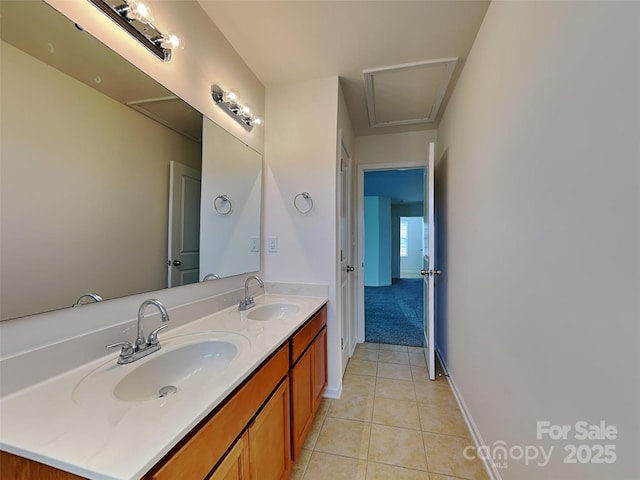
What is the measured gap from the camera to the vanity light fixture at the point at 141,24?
100 centimetres

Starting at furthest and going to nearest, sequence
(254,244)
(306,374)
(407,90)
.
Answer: (407,90) < (254,244) < (306,374)

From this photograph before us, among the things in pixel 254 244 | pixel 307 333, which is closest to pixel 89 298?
pixel 307 333

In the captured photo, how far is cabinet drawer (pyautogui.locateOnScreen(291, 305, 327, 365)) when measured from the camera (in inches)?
53.9

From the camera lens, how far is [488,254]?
1.45 m

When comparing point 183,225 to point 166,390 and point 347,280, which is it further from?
point 347,280

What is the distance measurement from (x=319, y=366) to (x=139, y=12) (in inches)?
81.5

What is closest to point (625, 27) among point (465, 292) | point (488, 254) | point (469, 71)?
point (488, 254)

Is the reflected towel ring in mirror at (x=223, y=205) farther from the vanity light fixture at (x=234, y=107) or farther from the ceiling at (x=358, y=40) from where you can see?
the ceiling at (x=358, y=40)

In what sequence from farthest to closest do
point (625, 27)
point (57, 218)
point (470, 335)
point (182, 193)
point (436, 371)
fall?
point (436, 371)
point (470, 335)
point (182, 193)
point (57, 218)
point (625, 27)

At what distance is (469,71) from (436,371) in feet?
8.17

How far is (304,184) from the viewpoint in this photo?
208 centimetres

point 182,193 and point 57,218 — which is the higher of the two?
point 182,193

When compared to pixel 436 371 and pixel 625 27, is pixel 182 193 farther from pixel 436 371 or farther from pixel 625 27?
pixel 436 371

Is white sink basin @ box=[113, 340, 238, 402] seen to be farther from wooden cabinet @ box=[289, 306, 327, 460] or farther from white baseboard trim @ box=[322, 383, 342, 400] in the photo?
white baseboard trim @ box=[322, 383, 342, 400]
